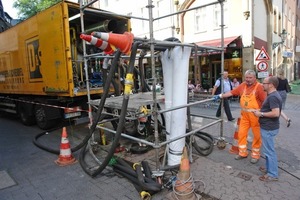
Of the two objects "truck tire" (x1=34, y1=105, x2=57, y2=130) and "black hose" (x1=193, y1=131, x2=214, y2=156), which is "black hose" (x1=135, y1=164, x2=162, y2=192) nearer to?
"black hose" (x1=193, y1=131, x2=214, y2=156)

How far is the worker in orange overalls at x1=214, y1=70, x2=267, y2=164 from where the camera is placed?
4.18 metres

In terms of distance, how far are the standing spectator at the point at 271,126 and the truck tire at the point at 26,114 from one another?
6.78 metres

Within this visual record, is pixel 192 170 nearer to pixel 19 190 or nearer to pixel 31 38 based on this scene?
pixel 19 190

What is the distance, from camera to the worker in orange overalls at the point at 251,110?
418 cm

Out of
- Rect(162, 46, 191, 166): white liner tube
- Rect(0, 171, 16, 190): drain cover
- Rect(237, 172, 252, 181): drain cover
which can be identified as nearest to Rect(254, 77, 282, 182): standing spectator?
Rect(237, 172, 252, 181): drain cover

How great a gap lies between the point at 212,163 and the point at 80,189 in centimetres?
227

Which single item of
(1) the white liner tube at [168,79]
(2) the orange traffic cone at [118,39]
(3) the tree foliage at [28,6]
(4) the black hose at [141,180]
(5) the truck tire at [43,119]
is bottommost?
(4) the black hose at [141,180]

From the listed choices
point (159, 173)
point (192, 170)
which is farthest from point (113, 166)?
point (192, 170)

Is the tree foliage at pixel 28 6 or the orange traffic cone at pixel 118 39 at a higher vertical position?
the tree foliage at pixel 28 6

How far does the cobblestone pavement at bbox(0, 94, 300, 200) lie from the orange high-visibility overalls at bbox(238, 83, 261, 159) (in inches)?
8.5

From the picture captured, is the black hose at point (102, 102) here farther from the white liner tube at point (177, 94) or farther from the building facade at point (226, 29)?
the building facade at point (226, 29)

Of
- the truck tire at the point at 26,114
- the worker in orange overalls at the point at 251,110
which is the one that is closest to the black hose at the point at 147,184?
the worker in orange overalls at the point at 251,110

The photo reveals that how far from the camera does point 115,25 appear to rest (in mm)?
6949

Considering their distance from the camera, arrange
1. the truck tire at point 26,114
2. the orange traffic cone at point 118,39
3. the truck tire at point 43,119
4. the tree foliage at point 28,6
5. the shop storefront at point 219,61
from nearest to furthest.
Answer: the orange traffic cone at point 118,39 < the truck tire at point 43,119 < the truck tire at point 26,114 < the shop storefront at point 219,61 < the tree foliage at point 28,6
